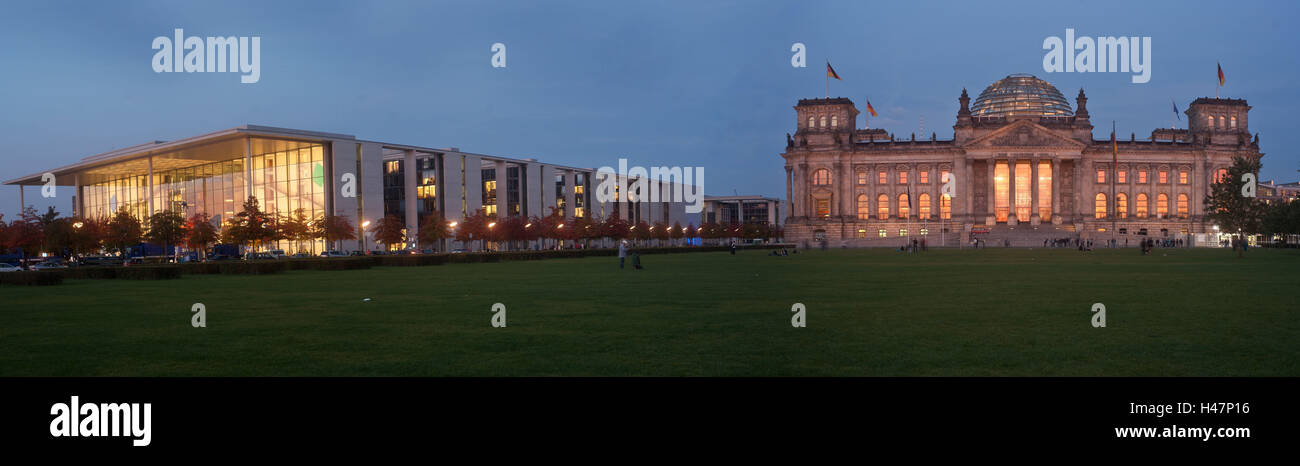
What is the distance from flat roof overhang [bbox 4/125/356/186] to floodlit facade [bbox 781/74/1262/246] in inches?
3099

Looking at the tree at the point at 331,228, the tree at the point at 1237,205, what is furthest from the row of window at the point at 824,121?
the tree at the point at 331,228

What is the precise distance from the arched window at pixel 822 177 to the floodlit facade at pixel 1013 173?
19 centimetres

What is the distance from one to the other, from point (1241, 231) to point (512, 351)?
66825 millimetres

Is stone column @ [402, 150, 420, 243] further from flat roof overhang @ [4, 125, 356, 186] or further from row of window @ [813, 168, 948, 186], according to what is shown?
row of window @ [813, 168, 948, 186]

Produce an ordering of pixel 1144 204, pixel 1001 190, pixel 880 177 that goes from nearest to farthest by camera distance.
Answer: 1. pixel 1144 204
2. pixel 1001 190
3. pixel 880 177

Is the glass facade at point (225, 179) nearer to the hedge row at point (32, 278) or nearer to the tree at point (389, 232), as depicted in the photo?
the tree at point (389, 232)

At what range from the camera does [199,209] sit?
98.3 m

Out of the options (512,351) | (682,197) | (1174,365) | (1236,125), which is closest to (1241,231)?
(1174,365)

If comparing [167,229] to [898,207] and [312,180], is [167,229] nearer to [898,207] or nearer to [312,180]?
[312,180]

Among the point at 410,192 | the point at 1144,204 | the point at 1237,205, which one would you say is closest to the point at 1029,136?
the point at 1144,204

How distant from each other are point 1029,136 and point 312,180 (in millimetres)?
105850

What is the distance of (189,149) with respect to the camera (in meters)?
85.9

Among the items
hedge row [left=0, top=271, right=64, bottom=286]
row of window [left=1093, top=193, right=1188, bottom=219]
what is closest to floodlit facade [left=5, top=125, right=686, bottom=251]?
hedge row [left=0, top=271, right=64, bottom=286]
